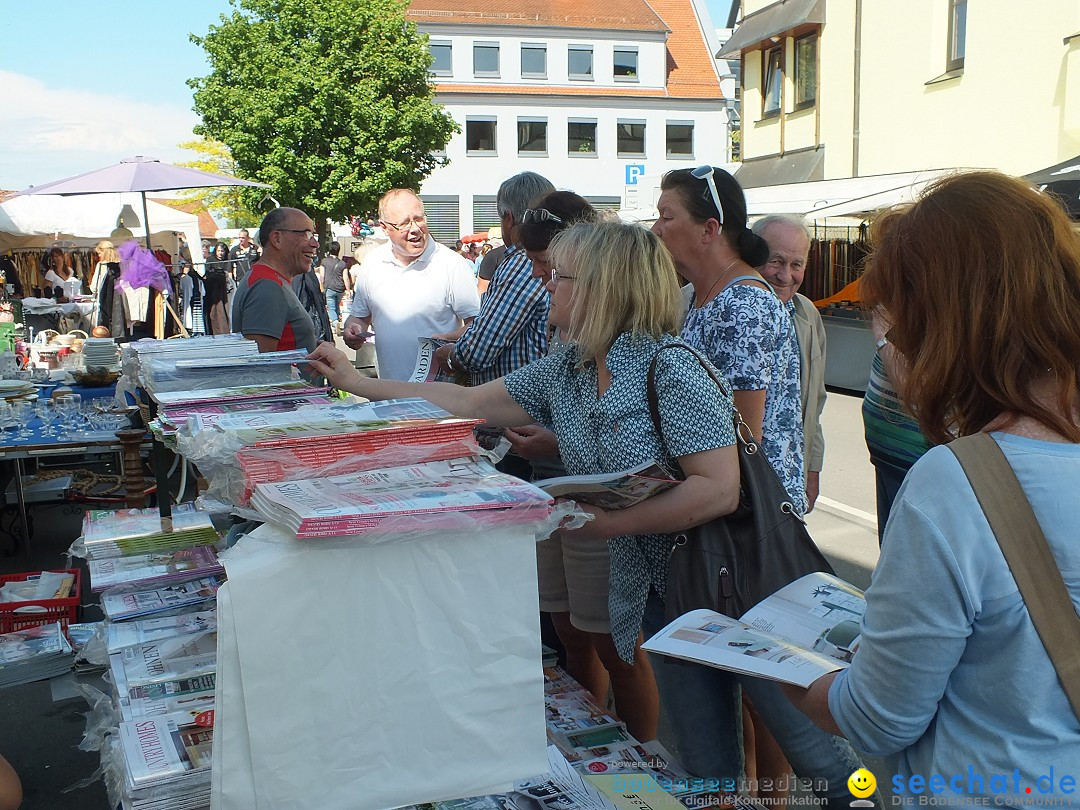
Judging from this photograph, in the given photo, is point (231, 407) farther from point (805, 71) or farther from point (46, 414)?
point (805, 71)

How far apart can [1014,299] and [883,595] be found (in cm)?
41

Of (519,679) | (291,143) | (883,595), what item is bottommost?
(519,679)

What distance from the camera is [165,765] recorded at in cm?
178

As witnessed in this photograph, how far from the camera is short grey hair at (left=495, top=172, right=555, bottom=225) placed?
3.93 m

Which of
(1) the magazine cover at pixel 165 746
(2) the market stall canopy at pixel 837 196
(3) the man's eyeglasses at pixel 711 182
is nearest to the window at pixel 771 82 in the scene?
(2) the market stall canopy at pixel 837 196

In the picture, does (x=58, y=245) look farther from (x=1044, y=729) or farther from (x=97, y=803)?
(x=1044, y=729)

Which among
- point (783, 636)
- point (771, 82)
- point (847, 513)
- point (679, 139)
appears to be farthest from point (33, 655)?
point (679, 139)

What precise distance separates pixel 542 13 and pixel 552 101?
4.40 metres

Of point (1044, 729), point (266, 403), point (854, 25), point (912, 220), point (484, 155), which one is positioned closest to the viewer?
point (1044, 729)

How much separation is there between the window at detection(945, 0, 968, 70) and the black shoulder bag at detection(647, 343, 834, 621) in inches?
576

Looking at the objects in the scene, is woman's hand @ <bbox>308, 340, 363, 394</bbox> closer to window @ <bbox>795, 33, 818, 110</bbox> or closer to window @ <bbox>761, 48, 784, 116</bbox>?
window @ <bbox>795, 33, 818, 110</bbox>

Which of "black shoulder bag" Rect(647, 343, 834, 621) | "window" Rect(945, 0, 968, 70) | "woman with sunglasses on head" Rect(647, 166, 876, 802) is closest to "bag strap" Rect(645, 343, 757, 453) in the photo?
"black shoulder bag" Rect(647, 343, 834, 621)

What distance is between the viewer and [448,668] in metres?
1.61

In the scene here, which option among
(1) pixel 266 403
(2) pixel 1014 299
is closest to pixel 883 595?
(2) pixel 1014 299
